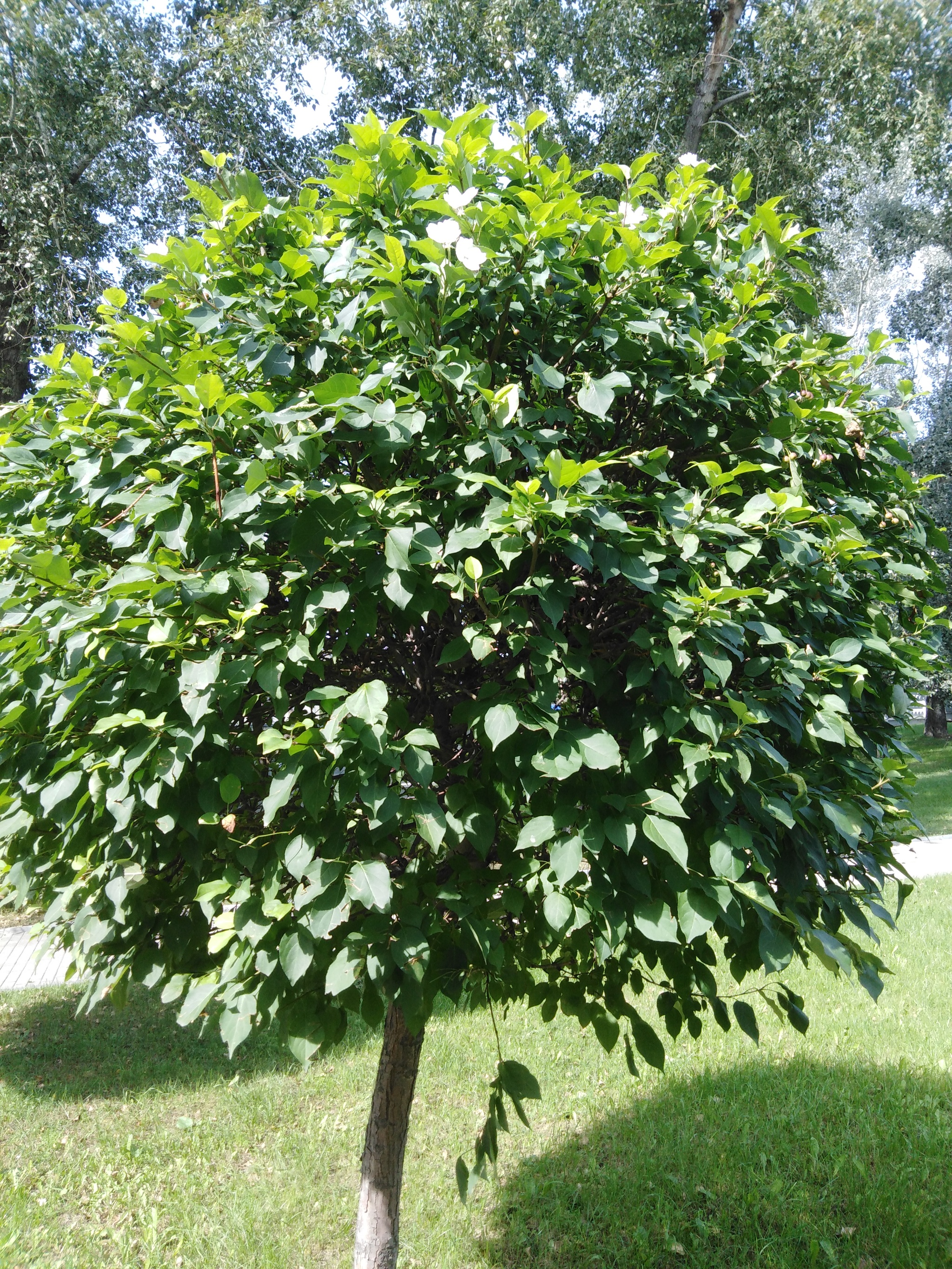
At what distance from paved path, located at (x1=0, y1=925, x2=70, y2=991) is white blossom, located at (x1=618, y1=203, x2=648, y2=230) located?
288 inches

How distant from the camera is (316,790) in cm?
182

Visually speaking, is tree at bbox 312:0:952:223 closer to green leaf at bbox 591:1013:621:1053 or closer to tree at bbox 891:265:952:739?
tree at bbox 891:265:952:739

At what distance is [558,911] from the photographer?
5.99ft

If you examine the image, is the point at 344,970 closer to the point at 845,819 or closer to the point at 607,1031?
the point at 607,1031

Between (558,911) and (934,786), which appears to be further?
(934,786)

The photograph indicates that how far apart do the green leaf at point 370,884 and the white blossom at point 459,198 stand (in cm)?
134

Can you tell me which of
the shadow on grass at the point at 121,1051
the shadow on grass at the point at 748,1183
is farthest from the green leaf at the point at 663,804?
the shadow on grass at the point at 121,1051

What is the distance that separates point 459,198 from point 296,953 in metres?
1.56

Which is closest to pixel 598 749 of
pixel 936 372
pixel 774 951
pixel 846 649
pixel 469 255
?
pixel 774 951

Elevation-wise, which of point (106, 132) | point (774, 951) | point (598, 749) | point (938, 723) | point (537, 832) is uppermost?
point (106, 132)

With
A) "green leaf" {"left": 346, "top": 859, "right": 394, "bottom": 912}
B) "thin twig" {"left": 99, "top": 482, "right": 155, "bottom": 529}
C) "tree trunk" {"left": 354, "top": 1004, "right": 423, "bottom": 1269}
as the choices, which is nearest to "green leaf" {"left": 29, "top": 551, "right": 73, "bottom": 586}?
"thin twig" {"left": 99, "top": 482, "right": 155, "bottom": 529}

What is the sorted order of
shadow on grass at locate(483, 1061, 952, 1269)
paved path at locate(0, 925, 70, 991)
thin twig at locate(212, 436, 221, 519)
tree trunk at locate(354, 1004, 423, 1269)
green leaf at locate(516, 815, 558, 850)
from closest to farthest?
green leaf at locate(516, 815, 558, 850), thin twig at locate(212, 436, 221, 519), tree trunk at locate(354, 1004, 423, 1269), shadow on grass at locate(483, 1061, 952, 1269), paved path at locate(0, 925, 70, 991)

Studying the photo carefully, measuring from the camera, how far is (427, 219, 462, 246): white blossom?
191 cm

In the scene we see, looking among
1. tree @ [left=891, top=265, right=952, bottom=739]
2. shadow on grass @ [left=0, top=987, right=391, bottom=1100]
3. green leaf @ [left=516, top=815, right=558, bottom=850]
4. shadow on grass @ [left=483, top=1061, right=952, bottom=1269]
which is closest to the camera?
green leaf @ [left=516, top=815, right=558, bottom=850]
